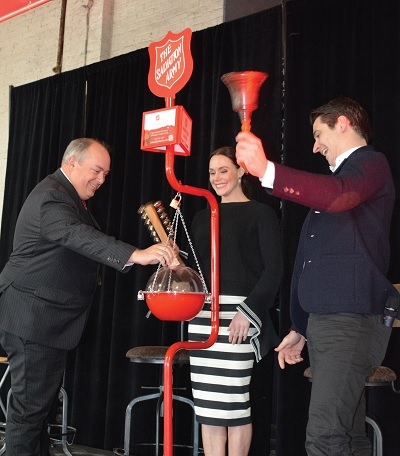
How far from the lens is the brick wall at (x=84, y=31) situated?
173 inches

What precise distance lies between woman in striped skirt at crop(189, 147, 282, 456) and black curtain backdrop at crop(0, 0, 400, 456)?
320 mm

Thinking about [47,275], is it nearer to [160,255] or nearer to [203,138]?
[160,255]

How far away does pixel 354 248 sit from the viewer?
5.34ft

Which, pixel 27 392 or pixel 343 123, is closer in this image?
pixel 343 123

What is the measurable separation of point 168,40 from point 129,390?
2713 millimetres

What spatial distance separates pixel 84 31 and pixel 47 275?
126 inches

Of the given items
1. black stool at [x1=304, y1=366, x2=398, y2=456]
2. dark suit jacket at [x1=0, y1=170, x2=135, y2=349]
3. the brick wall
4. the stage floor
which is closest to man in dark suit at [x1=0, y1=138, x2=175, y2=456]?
dark suit jacket at [x1=0, y1=170, x2=135, y2=349]

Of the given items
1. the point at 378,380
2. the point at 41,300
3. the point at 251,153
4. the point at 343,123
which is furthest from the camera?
the point at 41,300

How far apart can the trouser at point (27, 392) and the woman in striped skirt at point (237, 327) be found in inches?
23.1

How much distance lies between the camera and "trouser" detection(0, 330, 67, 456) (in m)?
2.26

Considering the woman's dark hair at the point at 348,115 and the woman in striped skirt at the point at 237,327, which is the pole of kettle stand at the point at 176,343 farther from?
the woman in striped skirt at the point at 237,327

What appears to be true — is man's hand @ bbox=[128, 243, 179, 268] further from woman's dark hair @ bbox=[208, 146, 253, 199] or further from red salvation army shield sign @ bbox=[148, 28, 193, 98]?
woman's dark hair @ bbox=[208, 146, 253, 199]

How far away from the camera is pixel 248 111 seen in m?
1.44

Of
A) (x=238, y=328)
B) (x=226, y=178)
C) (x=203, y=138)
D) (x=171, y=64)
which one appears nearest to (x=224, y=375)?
(x=238, y=328)
